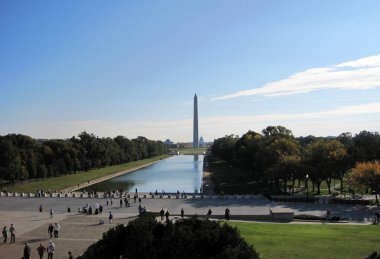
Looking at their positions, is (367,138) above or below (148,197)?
above

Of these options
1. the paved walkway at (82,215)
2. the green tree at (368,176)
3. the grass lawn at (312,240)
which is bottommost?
the paved walkway at (82,215)

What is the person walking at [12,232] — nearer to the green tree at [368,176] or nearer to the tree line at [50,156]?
the green tree at [368,176]

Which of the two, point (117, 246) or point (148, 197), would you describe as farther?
point (148, 197)

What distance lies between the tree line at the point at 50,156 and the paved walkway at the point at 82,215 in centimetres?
2073

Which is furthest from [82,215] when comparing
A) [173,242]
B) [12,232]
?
[173,242]

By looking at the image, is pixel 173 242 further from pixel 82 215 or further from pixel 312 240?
pixel 82 215

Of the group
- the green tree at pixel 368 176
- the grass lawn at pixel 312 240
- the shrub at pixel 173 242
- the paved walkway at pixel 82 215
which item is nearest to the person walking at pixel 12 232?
the paved walkway at pixel 82 215

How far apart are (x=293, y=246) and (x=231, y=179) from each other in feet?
207

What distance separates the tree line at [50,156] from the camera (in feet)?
253

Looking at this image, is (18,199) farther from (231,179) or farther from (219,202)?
(231,179)

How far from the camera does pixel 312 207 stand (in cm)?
4516

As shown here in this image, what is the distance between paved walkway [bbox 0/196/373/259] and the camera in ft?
97.7

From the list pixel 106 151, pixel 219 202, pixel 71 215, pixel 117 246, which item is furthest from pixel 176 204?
pixel 106 151

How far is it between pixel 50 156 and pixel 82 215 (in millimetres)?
59256
